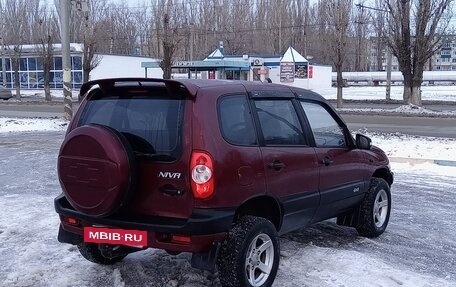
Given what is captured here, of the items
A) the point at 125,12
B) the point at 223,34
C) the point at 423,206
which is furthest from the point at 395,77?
the point at 423,206

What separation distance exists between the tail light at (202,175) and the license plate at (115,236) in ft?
1.78

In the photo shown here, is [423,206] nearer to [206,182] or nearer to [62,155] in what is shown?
[206,182]

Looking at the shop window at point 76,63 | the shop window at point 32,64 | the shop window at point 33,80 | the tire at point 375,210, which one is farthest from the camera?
the shop window at point 33,80

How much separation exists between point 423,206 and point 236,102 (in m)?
4.42

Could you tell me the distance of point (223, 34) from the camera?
7256cm

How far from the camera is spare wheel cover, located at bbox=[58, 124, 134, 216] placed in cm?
404

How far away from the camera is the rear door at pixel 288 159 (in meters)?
4.59

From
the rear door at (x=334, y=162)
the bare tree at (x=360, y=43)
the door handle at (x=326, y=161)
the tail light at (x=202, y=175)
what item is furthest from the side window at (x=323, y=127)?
the bare tree at (x=360, y=43)

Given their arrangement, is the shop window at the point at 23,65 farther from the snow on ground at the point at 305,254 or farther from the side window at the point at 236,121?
the side window at the point at 236,121

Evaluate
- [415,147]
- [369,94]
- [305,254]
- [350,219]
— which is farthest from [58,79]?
[305,254]

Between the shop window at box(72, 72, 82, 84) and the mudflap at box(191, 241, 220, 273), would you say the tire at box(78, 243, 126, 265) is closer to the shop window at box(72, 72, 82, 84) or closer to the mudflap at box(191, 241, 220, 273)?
the mudflap at box(191, 241, 220, 273)

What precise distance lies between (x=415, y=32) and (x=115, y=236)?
83.2ft

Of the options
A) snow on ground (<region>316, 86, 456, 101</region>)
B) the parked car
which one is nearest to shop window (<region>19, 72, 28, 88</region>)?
the parked car

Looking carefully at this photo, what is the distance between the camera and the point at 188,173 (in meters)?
4.04
